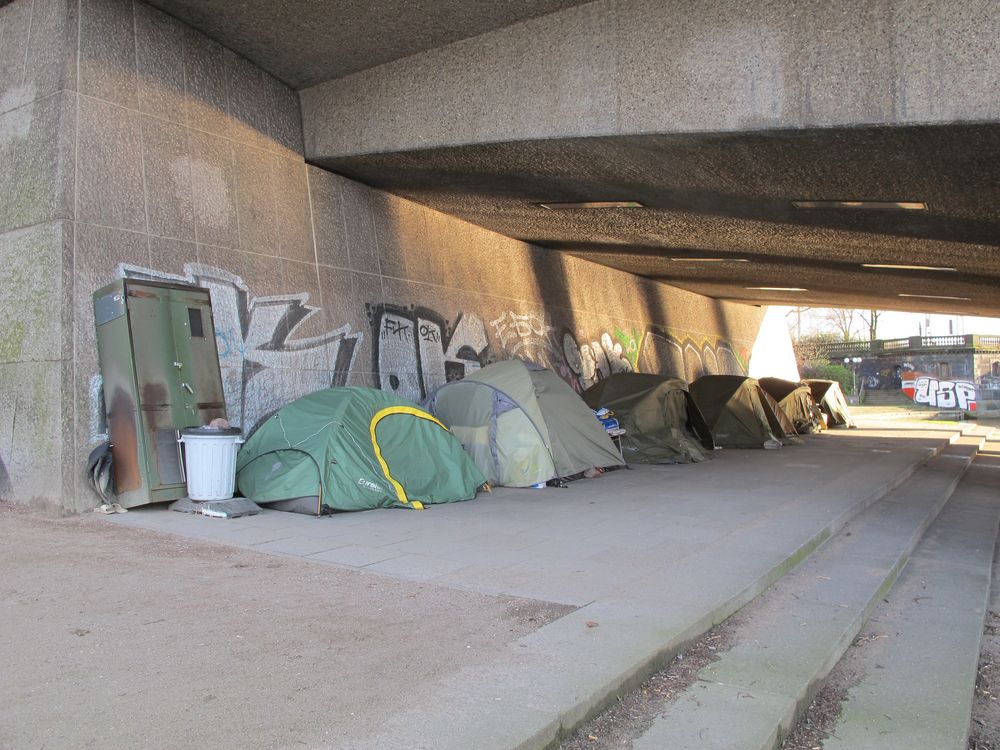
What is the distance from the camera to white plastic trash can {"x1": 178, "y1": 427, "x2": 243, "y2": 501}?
7.68 metres

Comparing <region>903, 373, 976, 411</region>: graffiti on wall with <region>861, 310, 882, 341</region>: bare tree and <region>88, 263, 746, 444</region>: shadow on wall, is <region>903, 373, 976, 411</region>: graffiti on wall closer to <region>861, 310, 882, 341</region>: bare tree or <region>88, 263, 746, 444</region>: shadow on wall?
<region>861, 310, 882, 341</region>: bare tree

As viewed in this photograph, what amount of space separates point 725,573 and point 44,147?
25.9 feet

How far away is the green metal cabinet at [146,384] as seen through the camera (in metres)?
7.62

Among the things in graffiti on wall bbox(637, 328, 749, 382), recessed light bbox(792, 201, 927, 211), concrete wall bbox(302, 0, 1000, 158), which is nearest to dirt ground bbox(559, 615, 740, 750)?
concrete wall bbox(302, 0, 1000, 158)

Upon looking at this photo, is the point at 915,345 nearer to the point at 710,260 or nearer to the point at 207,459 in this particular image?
the point at 710,260

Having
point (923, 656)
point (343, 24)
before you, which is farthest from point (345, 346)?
point (923, 656)

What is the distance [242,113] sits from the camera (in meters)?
9.98

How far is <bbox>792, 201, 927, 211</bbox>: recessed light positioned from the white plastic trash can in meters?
7.96

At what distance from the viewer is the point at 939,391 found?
4478cm

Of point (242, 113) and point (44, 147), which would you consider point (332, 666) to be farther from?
point (242, 113)

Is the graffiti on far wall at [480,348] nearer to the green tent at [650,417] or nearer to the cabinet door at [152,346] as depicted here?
the green tent at [650,417]

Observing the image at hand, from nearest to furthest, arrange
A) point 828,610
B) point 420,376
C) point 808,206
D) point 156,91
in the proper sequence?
1. point 828,610
2. point 156,91
3. point 808,206
4. point 420,376

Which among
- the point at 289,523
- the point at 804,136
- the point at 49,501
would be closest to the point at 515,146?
the point at 804,136

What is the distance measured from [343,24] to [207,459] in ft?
16.8
